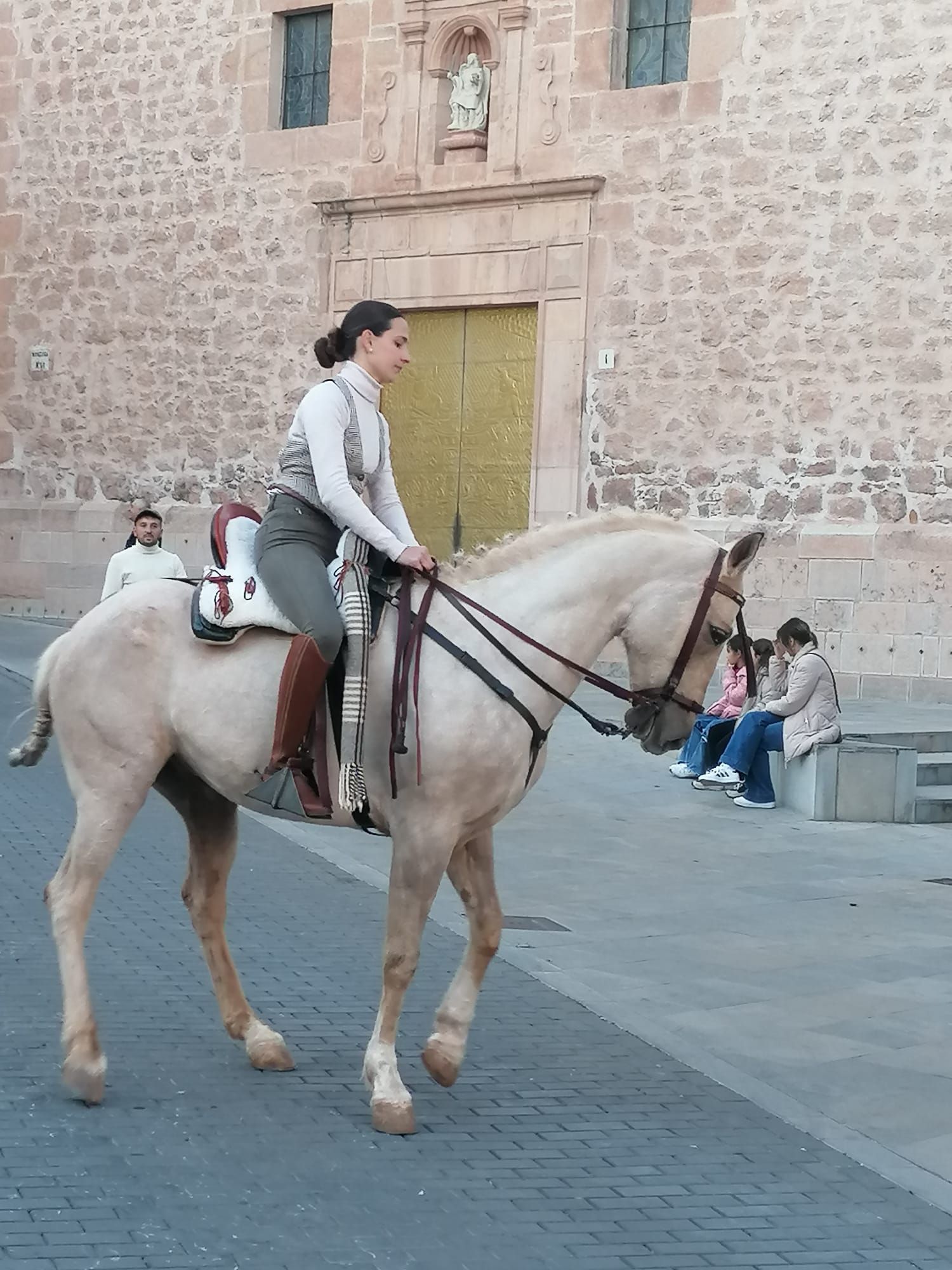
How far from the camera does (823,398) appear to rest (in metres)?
18.2

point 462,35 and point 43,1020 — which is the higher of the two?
point 462,35

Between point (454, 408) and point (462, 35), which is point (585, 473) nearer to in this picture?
point (454, 408)

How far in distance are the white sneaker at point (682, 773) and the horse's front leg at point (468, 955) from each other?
796 cm

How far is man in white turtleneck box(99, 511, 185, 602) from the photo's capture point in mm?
11836

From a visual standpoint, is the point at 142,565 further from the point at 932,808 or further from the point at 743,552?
the point at 743,552

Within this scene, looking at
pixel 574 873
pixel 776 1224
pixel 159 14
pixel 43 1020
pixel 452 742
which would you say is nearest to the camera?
pixel 776 1224

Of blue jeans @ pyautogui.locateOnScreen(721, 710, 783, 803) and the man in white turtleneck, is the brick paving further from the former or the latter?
blue jeans @ pyautogui.locateOnScreen(721, 710, 783, 803)

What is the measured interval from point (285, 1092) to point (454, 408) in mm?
16034

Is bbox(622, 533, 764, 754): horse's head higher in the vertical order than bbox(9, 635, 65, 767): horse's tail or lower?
higher

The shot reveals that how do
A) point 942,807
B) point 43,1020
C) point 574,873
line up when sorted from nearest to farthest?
point 43,1020
point 574,873
point 942,807

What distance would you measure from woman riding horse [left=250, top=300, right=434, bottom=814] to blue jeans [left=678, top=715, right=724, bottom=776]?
7.73 meters

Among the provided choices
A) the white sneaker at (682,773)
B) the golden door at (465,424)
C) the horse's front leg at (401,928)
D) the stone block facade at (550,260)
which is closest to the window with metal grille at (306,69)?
the stone block facade at (550,260)

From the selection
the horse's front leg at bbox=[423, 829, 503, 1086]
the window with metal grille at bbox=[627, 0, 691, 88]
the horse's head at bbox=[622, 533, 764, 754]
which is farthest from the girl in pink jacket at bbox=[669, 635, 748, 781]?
the window with metal grille at bbox=[627, 0, 691, 88]

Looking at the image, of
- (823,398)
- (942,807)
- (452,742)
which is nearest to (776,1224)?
(452,742)
